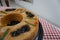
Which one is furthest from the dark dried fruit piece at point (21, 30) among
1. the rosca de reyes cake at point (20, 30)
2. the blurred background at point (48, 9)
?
the blurred background at point (48, 9)

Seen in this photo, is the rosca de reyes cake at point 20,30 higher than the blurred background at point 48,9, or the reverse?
the rosca de reyes cake at point 20,30

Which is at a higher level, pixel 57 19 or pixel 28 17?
pixel 28 17

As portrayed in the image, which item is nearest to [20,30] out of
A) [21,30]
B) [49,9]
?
[21,30]

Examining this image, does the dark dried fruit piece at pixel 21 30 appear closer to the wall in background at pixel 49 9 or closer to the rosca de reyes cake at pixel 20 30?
the rosca de reyes cake at pixel 20 30

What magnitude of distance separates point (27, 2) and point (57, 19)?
31.8 inches

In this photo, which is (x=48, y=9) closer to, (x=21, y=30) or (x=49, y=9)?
(x=49, y=9)

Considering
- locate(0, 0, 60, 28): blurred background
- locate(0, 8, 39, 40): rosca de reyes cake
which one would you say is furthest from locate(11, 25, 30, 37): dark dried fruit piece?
locate(0, 0, 60, 28): blurred background

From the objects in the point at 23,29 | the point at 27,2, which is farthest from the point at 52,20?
the point at 23,29

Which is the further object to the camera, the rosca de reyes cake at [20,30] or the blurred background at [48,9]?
the blurred background at [48,9]

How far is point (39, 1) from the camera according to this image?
1.57 metres

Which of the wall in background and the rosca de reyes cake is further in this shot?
the wall in background

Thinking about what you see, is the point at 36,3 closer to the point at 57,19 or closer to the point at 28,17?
the point at 57,19

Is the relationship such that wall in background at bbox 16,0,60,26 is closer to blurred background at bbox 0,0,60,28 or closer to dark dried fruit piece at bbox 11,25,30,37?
blurred background at bbox 0,0,60,28

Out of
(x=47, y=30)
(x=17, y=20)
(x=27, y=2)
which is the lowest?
(x=27, y=2)
